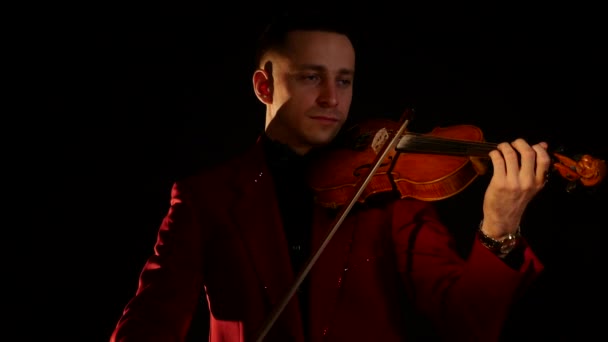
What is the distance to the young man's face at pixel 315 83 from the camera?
1.41 metres

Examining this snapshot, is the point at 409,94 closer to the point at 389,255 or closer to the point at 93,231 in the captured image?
the point at 389,255

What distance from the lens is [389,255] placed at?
136 centimetres

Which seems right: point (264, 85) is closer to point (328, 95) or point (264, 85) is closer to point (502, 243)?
point (328, 95)

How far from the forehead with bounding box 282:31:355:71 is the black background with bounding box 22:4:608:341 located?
23.2 inches

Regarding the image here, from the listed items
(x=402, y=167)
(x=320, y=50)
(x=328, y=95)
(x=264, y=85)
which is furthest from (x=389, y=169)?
(x=264, y=85)

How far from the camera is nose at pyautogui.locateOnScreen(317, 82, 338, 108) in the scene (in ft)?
4.57

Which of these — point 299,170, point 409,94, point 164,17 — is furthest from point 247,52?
point 299,170

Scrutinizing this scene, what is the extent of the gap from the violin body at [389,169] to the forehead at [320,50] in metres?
0.21

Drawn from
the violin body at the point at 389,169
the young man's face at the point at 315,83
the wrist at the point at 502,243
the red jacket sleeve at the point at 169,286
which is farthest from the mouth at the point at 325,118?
the wrist at the point at 502,243

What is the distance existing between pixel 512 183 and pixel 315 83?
22.8 inches

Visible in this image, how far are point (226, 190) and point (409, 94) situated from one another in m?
0.87

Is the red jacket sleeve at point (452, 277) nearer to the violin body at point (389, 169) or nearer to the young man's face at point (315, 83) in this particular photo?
the violin body at point (389, 169)

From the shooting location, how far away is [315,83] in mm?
1429

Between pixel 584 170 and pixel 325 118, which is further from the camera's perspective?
pixel 325 118
